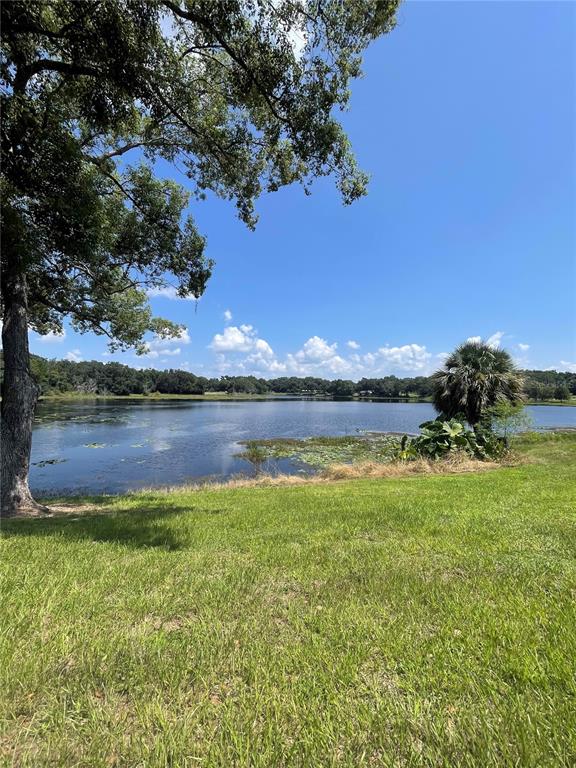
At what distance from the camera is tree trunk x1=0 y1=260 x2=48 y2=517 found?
313 inches

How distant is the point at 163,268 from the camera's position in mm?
10281

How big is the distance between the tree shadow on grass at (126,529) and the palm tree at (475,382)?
15128mm

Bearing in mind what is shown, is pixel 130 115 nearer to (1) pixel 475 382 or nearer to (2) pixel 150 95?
(2) pixel 150 95

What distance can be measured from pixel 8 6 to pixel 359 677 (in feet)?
27.2

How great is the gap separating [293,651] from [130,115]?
27.1ft

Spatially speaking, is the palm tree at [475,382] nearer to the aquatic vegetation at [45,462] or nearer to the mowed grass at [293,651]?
the mowed grass at [293,651]

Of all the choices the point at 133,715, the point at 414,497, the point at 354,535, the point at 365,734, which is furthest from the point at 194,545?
the point at 414,497

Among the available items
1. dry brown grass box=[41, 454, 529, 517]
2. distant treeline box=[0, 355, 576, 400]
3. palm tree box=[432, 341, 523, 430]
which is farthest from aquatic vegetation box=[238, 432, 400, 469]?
distant treeline box=[0, 355, 576, 400]

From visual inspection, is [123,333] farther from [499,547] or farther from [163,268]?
[499,547]

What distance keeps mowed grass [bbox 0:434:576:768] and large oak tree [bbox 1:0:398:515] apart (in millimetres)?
5132

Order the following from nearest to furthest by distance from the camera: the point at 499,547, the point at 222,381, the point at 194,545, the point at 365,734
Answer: the point at 365,734, the point at 499,547, the point at 194,545, the point at 222,381

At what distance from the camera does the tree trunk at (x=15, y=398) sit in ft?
26.1

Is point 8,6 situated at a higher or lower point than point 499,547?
higher

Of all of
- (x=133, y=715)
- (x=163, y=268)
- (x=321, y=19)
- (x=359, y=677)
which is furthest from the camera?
(x=163, y=268)
